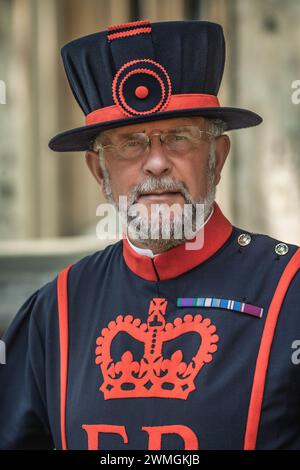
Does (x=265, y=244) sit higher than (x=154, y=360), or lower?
higher

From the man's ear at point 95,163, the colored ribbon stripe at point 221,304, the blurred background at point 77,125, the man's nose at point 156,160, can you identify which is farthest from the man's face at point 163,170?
the blurred background at point 77,125

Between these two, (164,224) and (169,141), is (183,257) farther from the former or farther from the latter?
(169,141)

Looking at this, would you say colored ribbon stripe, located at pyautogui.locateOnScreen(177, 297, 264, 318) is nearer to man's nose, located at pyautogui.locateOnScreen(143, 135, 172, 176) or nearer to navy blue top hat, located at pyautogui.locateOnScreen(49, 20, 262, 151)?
man's nose, located at pyautogui.locateOnScreen(143, 135, 172, 176)

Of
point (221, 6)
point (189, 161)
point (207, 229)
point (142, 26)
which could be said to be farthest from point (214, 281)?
point (221, 6)

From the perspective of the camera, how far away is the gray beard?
2.66m

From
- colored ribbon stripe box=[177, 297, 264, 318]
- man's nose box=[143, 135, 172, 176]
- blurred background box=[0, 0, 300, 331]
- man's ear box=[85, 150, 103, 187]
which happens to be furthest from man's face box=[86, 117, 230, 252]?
blurred background box=[0, 0, 300, 331]

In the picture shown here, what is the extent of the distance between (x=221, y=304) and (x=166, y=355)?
0.68 ft

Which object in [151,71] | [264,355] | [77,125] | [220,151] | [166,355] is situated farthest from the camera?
[77,125]

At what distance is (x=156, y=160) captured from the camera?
8.70 feet

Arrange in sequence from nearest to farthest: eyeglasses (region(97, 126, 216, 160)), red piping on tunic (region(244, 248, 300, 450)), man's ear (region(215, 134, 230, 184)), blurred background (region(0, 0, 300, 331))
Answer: red piping on tunic (region(244, 248, 300, 450)) < eyeglasses (region(97, 126, 216, 160)) < man's ear (region(215, 134, 230, 184)) < blurred background (region(0, 0, 300, 331))

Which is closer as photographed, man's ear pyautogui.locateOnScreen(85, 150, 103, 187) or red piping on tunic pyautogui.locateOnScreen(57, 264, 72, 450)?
red piping on tunic pyautogui.locateOnScreen(57, 264, 72, 450)

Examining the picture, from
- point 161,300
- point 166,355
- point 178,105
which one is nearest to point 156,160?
point 178,105

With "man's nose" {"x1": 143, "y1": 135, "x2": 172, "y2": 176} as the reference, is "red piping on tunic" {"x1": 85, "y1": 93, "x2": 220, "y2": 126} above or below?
above
